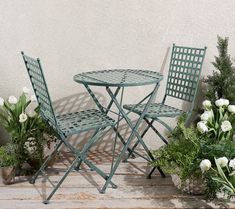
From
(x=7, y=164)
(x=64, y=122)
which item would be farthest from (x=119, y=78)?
(x=7, y=164)

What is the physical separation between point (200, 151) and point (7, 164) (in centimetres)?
164

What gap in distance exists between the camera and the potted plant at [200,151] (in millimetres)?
2951

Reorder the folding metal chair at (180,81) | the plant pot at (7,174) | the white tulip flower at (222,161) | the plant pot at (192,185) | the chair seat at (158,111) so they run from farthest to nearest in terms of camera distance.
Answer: the folding metal chair at (180,81), the chair seat at (158,111), the plant pot at (7,174), the plant pot at (192,185), the white tulip flower at (222,161)

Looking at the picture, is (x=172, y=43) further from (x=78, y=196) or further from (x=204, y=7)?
(x=78, y=196)

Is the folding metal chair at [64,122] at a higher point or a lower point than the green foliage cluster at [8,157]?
higher

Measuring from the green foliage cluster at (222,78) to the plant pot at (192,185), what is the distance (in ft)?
3.47

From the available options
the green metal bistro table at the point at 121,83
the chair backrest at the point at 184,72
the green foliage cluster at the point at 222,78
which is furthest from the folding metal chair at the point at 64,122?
the green foliage cluster at the point at 222,78

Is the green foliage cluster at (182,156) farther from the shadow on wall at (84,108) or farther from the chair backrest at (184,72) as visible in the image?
the shadow on wall at (84,108)

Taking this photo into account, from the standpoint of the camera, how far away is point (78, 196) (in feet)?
10.2

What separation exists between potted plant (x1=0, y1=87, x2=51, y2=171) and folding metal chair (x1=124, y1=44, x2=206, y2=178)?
852 millimetres

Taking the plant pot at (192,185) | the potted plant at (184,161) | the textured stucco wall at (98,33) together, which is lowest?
the plant pot at (192,185)

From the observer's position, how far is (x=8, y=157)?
3.30 metres

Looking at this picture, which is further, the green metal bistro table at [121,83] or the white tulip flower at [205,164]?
the green metal bistro table at [121,83]

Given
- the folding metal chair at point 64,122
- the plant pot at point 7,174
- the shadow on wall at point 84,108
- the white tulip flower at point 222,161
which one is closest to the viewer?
the white tulip flower at point 222,161
